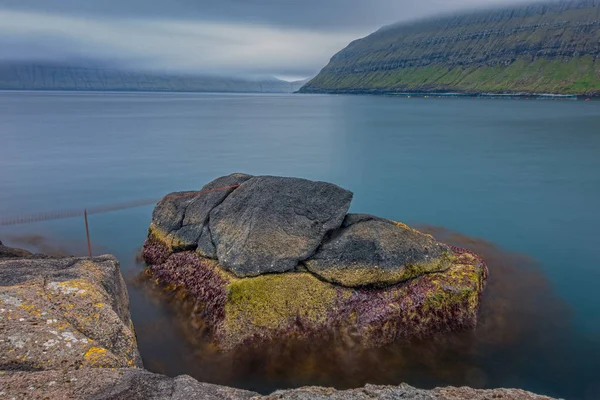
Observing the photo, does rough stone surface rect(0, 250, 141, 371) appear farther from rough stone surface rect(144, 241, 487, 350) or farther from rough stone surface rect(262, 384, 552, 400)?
rough stone surface rect(144, 241, 487, 350)

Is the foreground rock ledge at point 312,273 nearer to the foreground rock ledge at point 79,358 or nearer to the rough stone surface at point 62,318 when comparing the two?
the rough stone surface at point 62,318

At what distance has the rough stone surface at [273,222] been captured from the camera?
16.0 meters

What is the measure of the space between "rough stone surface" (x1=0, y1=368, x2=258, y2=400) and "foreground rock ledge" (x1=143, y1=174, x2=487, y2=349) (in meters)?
7.34

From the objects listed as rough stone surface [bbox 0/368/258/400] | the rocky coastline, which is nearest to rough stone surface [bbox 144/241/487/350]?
the rocky coastline

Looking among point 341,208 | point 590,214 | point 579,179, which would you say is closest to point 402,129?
point 579,179

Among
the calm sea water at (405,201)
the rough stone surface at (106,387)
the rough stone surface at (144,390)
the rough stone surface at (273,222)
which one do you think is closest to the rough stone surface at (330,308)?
the rough stone surface at (273,222)

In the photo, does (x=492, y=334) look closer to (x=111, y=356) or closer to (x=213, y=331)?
(x=213, y=331)

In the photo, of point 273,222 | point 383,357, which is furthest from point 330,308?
point 273,222

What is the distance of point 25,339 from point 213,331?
7.94m

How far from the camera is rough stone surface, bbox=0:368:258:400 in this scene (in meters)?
6.13

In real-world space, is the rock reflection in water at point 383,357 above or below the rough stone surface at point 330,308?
below

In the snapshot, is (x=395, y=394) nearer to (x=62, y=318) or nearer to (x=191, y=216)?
(x=62, y=318)

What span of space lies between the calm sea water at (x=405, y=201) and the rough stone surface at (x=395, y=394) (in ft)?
18.6

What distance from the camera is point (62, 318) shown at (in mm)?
8414
